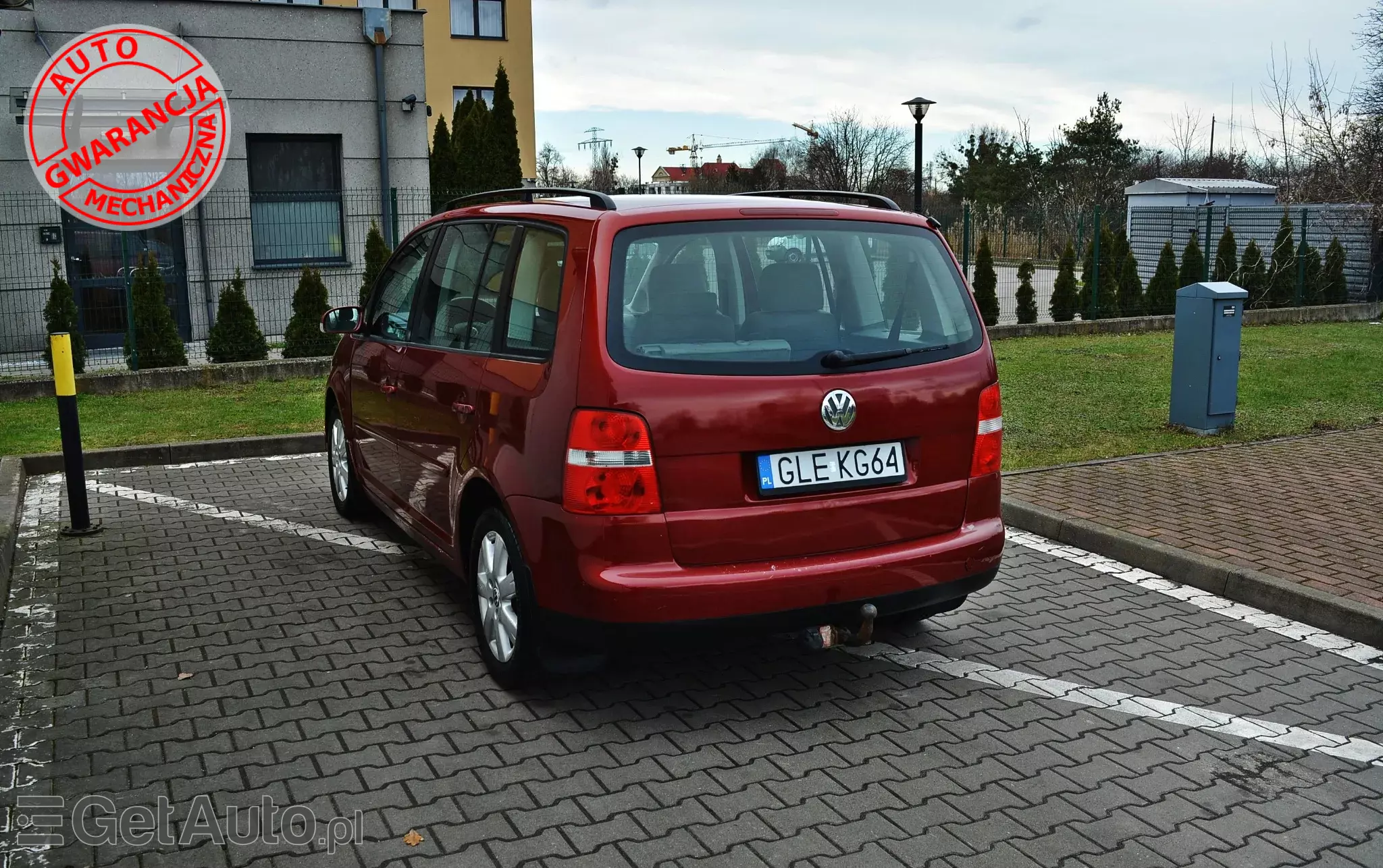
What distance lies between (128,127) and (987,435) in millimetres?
16296

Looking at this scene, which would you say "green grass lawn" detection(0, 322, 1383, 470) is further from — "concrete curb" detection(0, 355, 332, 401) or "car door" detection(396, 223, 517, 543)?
"car door" detection(396, 223, 517, 543)

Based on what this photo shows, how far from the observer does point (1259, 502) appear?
7.33m

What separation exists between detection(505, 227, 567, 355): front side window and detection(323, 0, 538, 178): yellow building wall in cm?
3394

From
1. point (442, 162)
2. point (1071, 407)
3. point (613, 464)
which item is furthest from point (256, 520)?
point (442, 162)

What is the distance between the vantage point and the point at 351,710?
4.46 m

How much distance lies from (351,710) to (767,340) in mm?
2020

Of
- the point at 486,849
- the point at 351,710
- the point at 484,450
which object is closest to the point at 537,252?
the point at 484,450

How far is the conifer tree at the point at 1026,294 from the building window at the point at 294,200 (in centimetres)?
1059

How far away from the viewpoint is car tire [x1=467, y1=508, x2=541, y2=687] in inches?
173

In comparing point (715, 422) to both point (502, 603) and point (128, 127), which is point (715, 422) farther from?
point (128, 127)

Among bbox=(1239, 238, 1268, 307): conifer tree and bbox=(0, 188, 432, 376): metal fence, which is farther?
bbox=(1239, 238, 1268, 307): conifer tree

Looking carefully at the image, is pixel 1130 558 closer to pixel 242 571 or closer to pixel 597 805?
pixel 597 805

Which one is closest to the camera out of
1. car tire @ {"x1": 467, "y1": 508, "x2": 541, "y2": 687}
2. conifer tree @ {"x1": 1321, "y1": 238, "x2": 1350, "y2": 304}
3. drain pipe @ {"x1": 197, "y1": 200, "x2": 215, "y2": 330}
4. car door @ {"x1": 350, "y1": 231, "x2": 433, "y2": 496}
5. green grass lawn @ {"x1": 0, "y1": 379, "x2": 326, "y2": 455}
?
car tire @ {"x1": 467, "y1": 508, "x2": 541, "y2": 687}

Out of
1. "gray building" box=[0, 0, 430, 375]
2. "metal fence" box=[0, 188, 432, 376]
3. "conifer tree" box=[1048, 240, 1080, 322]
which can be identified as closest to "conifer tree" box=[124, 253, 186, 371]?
"metal fence" box=[0, 188, 432, 376]
